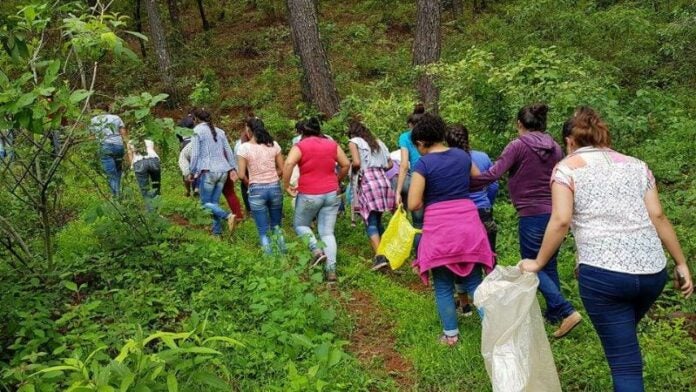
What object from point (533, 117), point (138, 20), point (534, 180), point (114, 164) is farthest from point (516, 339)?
point (138, 20)

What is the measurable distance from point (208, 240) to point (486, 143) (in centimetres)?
410

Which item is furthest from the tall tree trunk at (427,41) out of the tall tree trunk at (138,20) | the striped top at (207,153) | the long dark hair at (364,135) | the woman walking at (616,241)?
the tall tree trunk at (138,20)

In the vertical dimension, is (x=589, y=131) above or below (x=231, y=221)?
above

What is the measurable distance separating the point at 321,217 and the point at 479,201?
1748 mm

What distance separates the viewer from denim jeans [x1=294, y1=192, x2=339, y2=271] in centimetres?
622

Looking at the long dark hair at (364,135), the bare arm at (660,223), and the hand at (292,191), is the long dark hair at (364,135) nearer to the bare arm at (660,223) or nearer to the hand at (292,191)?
the hand at (292,191)

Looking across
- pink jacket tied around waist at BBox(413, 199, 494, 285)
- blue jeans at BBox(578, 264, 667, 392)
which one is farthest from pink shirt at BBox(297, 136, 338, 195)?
blue jeans at BBox(578, 264, 667, 392)

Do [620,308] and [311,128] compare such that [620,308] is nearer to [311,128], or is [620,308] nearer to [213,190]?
[311,128]

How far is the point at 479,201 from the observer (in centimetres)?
552

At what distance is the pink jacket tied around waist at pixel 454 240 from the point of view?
439cm

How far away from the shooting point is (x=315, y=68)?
38.9 ft

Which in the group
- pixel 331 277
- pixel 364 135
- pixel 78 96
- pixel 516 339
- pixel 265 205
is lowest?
pixel 331 277

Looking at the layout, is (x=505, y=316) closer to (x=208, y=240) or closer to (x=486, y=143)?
(x=208, y=240)

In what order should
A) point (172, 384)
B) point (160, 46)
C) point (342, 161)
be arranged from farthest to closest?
point (160, 46)
point (342, 161)
point (172, 384)
